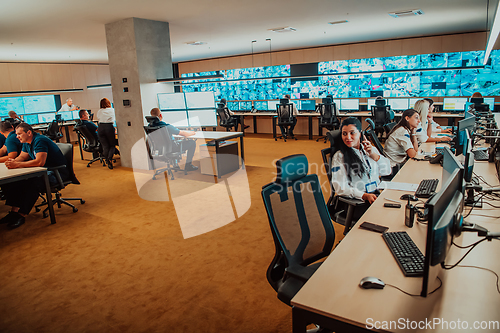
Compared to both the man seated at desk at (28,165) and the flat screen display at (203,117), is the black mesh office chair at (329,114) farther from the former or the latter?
the man seated at desk at (28,165)

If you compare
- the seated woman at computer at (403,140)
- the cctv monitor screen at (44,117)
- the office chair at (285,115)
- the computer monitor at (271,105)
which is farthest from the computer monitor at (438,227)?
the cctv monitor screen at (44,117)

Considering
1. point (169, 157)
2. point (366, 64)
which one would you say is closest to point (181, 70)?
point (366, 64)

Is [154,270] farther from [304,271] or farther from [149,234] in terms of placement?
[304,271]

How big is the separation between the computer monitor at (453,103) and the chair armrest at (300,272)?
9.05 m

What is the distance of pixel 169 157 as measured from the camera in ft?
19.9

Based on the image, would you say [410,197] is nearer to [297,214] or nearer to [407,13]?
[297,214]

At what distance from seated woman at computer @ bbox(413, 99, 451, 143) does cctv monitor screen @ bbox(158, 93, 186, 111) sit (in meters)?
4.45

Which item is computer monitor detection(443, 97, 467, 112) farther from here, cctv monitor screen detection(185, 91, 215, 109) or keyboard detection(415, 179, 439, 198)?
keyboard detection(415, 179, 439, 198)

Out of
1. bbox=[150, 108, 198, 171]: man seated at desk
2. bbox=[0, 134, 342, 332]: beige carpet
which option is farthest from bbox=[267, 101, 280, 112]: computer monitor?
bbox=[0, 134, 342, 332]: beige carpet

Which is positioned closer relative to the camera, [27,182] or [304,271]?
[304,271]

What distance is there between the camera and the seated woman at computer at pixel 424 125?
4.87m

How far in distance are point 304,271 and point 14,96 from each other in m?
13.2

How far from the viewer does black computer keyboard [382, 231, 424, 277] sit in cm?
152

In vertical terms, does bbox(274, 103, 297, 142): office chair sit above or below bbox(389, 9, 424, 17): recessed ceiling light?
below
